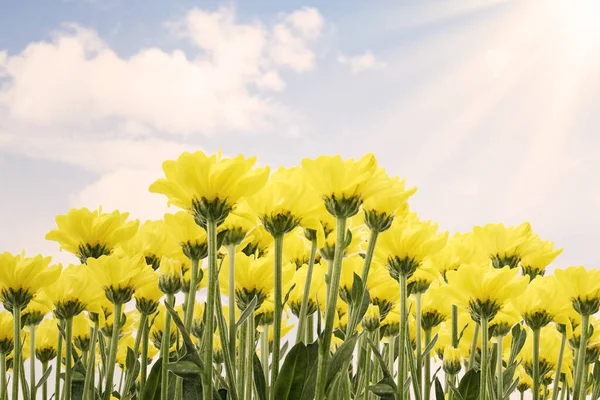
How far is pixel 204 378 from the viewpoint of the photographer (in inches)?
29.5

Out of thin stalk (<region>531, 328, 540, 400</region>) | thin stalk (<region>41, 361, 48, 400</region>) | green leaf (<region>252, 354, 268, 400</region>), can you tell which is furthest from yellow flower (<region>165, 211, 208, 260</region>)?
thin stalk (<region>41, 361, 48, 400</region>)

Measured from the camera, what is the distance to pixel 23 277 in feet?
3.88

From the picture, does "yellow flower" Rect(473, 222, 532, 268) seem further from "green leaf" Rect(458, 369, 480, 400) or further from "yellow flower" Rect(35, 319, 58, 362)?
"yellow flower" Rect(35, 319, 58, 362)

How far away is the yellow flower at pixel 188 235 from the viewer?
99 centimetres

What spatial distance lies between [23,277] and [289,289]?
1.62ft

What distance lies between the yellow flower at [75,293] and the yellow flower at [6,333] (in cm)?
23

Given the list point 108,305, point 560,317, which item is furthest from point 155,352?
point 560,317

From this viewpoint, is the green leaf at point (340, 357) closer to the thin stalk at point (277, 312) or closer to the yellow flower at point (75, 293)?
the thin stalk at point (277, 312)

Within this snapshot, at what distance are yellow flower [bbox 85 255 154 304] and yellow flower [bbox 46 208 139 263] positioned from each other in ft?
0.29

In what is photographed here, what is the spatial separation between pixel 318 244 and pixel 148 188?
26 cm

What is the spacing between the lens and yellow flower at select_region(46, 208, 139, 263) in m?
1.17

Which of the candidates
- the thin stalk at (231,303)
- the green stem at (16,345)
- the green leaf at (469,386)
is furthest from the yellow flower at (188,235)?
the green leaf at (469,386)

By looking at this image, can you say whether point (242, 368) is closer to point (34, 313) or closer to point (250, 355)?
point (250, 355)

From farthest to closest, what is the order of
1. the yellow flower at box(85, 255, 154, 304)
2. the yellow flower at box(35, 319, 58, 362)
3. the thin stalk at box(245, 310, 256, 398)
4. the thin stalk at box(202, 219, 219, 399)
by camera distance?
the yellow flower at box(35, 319, 58, 362) → the yellow flower at box(85, 255, 154, 304) → the thin stalk at box(245, 310, 256, 398) → the thin stalk at box(202, 219, 219, 399)
